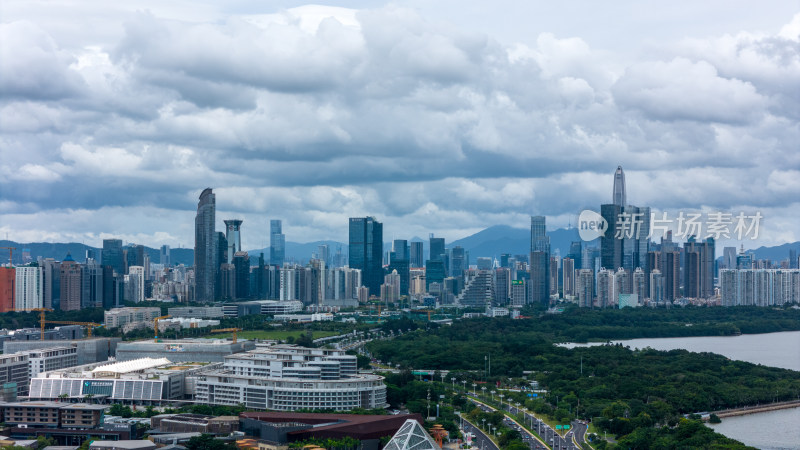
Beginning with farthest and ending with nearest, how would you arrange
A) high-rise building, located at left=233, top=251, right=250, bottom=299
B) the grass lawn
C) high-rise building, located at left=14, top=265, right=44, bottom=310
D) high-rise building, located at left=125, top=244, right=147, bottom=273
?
high-rise building, located at left=125, top=244, right=147, bottom=273, high-rise building, located at left=233, top=251, right=250, bottom=299, high-rise building, located at left=14, top=265, right=44, bottom=310, the grass lawn

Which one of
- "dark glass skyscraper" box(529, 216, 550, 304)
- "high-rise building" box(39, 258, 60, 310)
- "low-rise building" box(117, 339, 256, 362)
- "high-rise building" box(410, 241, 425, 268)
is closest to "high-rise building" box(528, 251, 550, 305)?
"dark glass skyscraper" box(529, 216, 550, 304)

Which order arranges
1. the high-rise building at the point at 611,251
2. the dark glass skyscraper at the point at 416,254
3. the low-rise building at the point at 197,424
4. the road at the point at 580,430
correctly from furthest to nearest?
the dark glass skyscraper at the point at 416,254, the high-rise building at the point at 611,251, the road at the point at 580,430, the low-rise building at the point at 197,424

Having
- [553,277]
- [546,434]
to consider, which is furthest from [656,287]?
[546,434]

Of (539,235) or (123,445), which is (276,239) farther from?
(123,445)

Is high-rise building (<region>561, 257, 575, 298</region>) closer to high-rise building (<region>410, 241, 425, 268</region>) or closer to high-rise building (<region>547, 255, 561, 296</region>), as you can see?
high-rise building (<region>547, 255, 561, 296</region>)

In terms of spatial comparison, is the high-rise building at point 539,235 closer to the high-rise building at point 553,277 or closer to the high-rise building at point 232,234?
the high-rise building at point 553,277

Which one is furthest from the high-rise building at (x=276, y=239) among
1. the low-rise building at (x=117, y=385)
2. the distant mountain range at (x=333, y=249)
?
the low-rise building at (x=117, y=385)
